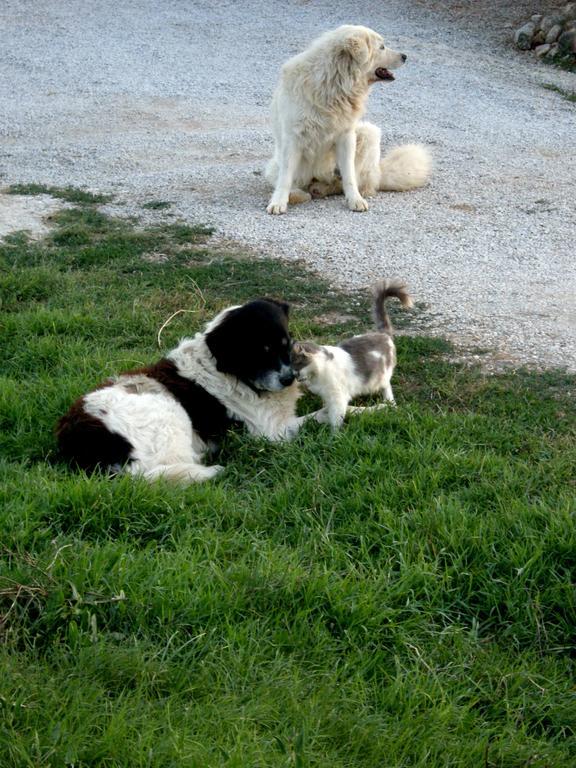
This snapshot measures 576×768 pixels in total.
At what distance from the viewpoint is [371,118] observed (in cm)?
1499

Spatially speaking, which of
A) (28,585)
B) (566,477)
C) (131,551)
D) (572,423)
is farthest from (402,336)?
(28,585)

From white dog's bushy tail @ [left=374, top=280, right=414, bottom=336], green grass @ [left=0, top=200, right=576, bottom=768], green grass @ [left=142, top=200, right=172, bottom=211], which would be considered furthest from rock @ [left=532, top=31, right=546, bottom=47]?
green grass @ [left=0, top=200, right=576, bottom=768]

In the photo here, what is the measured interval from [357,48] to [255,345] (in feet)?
21.8

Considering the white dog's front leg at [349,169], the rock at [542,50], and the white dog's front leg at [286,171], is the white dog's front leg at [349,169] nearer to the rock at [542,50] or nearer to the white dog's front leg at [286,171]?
the white dog's front leg at [286,171]

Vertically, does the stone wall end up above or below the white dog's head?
above

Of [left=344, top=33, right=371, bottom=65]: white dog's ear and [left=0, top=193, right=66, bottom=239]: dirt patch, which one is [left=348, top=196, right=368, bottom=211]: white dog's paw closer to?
[left=344, top=33, right=371, bottom=65]: white dog's ear

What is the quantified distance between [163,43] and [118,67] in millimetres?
2335

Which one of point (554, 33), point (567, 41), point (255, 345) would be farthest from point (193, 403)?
point (554, 33)

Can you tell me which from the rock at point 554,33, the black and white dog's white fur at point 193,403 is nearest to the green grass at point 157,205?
the black and white dog's white fur at point 193,403

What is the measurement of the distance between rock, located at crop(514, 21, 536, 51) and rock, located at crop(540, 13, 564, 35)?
0.25 m

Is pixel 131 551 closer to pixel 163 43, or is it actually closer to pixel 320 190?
pixel 320 190

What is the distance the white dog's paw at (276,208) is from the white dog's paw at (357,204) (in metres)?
0.80

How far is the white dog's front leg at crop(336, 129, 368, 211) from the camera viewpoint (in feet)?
34.9

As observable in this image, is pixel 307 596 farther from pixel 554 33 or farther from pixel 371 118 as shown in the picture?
pixel 554 33
